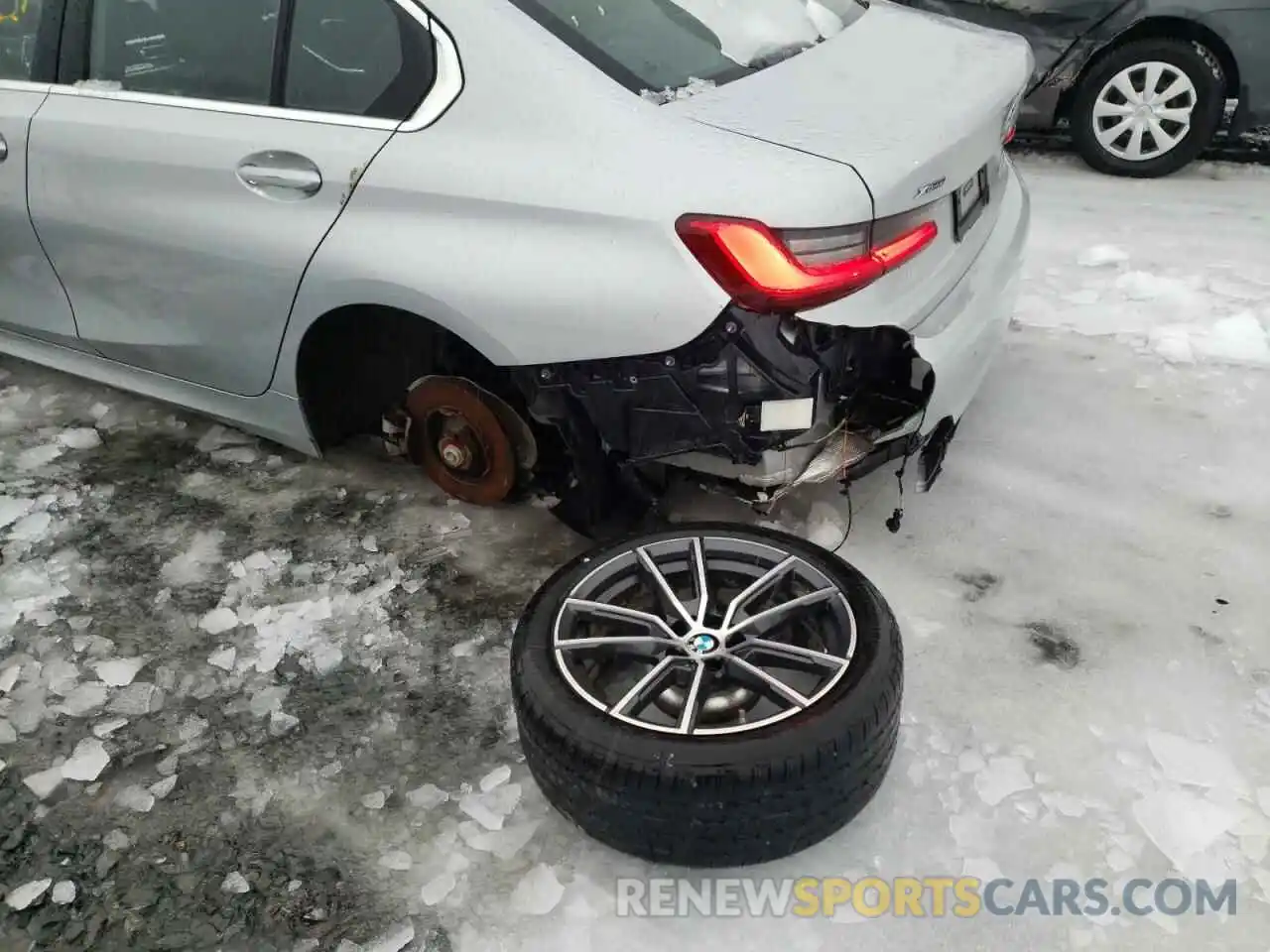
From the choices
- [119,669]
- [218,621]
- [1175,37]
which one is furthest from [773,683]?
[1175,37]

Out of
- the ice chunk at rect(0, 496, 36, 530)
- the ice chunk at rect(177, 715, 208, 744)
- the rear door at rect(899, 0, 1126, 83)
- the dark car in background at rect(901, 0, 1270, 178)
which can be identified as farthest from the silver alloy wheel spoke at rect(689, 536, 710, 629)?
the dark car in background at rect(901, 0, 1270, 178)

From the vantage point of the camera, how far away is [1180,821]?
1980 mm

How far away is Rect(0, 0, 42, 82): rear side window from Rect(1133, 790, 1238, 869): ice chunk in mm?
3589

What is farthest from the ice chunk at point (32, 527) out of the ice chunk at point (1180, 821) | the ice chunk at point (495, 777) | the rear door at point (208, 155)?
the ice chunk at point (1180, 821)

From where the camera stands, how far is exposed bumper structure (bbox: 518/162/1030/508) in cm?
215

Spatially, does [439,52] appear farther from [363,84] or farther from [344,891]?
[344,891]

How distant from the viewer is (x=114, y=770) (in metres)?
2.25

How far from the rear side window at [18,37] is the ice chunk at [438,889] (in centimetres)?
269

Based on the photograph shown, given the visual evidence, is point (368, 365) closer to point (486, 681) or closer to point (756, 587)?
point (486, 681)

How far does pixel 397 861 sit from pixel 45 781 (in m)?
0.87

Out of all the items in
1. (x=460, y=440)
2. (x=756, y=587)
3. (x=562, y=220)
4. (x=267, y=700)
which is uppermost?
(x=562, y=220)

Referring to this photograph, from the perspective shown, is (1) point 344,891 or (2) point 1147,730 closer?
(1) point 344,891

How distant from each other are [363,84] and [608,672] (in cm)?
153

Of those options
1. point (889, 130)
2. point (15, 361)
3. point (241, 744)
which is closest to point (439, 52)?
point (889, 130)
